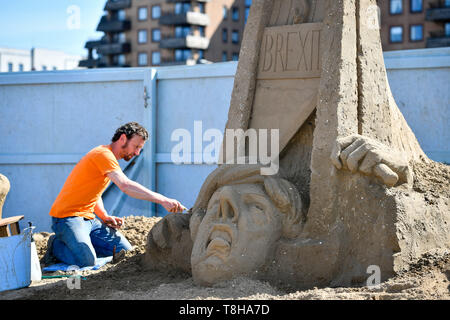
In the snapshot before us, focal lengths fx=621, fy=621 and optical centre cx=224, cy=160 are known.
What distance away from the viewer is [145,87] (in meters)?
8.27

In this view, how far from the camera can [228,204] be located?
4.19 metres

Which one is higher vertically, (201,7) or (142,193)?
(201,7)

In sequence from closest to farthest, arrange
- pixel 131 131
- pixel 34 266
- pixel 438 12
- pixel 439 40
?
pixel 34 266, pixel 131 131, pixel 439 40, pixel 438 12

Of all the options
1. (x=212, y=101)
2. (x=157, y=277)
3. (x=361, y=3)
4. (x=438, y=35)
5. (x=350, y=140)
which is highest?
(x=438, y=35)

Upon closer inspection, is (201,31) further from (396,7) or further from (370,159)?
(370,159)

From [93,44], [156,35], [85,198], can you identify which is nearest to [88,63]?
[93,44]

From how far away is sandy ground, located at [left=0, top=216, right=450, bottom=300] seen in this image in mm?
3510

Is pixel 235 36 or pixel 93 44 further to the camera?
pixel 93 44

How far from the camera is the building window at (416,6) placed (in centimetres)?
2725

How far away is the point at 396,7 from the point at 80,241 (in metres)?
25.3

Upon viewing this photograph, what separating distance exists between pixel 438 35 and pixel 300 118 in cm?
2413
